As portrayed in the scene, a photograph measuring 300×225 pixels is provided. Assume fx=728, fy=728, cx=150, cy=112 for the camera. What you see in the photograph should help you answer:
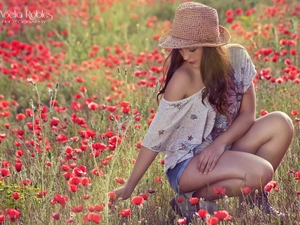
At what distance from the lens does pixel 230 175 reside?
3.30 m

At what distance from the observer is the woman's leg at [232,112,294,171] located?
3.43m

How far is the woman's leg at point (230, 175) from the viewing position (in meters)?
3.25

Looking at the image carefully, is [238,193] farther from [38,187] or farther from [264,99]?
[264,99]

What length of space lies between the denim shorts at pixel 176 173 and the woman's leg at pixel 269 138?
275 millimetres

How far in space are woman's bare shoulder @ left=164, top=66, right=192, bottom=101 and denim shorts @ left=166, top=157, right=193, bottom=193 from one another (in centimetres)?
31

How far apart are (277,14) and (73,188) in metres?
4.94

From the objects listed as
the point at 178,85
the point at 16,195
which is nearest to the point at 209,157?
the point at 178,85

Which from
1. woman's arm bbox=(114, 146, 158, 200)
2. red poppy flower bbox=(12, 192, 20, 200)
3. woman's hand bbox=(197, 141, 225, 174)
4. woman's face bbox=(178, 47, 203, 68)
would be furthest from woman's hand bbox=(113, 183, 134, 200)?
woman's face bbox=(178, 47, 203, 68)

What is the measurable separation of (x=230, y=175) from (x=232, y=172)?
0.06 ft

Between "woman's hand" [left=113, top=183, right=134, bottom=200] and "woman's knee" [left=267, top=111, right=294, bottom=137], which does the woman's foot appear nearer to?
"woman's hand" [left=113, top=183, right=134, bottom=200]

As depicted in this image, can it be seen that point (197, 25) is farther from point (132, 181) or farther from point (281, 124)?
point (132, 181)

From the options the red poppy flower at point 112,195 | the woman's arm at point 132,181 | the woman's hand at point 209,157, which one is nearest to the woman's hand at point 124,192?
the woman's arm at point 132,181

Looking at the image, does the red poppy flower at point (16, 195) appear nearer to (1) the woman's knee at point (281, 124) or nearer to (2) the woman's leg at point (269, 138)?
(2) the woman's leg at point (269, 138)

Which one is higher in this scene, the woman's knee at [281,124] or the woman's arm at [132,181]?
the woman's knee at [281,124]
